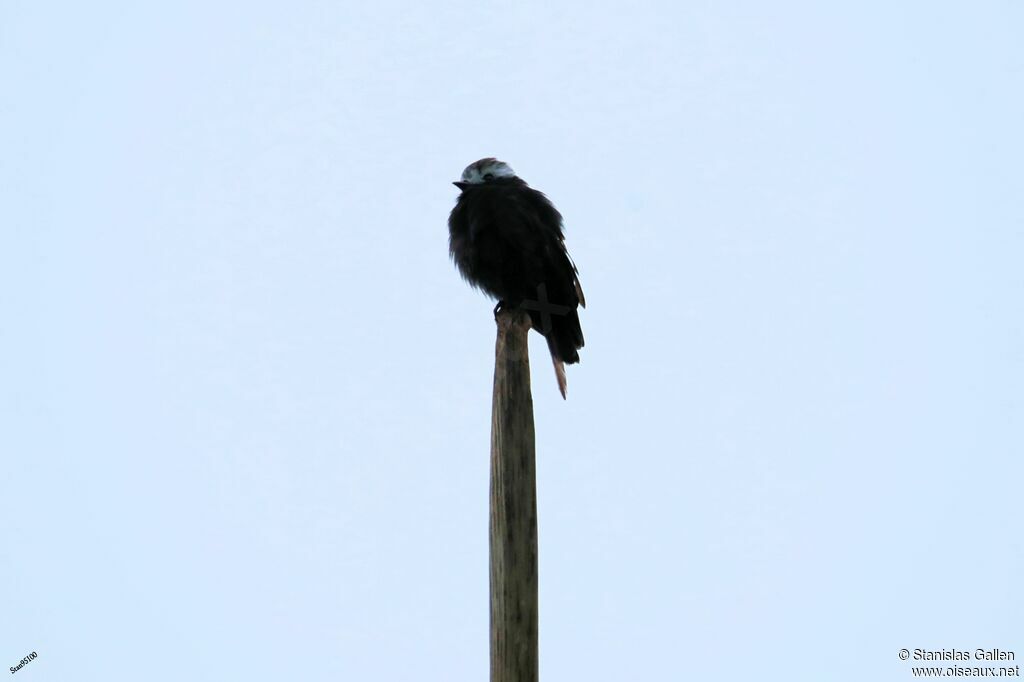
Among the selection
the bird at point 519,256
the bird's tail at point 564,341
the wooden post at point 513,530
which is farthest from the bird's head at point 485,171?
the wooden post at point 513,530

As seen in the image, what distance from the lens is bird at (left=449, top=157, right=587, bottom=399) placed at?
6.04 m

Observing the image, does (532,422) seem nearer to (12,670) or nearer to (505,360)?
(505,360)

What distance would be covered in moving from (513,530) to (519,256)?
2661 mm

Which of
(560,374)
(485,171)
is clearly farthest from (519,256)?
(485,171)

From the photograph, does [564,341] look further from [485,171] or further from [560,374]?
[485,171]

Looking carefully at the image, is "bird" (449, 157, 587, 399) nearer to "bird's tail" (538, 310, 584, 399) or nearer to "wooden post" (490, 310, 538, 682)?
"bird's tail" (538, 310, 584, 399)

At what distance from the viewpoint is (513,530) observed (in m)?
3.70

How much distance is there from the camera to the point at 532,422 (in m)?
3.81

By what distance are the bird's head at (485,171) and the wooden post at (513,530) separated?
3430 millimetres

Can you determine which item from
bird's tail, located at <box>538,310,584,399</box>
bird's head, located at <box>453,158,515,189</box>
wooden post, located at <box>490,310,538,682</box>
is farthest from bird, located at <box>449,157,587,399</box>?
wooden post, located at <box>490,310,538,682</box>

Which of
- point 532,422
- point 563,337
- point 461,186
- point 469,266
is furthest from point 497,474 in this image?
point 461,186

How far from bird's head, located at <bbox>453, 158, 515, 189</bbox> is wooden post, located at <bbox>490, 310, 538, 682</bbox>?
3.43 meters

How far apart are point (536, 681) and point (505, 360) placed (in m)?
1.20

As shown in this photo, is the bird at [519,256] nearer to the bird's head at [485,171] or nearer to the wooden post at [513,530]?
the bird's head at [485,171]
